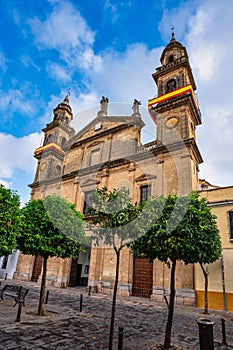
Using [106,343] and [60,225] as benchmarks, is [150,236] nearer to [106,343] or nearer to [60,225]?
[106,343]

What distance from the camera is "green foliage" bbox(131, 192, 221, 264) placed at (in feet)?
18.5

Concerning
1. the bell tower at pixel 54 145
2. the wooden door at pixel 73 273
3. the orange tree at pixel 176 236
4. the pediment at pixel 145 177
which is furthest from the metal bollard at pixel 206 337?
the bell tower at pixel 54 145

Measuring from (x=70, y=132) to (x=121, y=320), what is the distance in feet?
80.0

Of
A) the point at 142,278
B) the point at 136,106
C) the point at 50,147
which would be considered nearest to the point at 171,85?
the point at 136,106

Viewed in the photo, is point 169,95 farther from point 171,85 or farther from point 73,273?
point 73,273

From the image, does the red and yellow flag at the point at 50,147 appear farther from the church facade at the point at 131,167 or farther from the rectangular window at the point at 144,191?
the rectangular window at the point at 144,191

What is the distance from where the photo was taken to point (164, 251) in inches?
229

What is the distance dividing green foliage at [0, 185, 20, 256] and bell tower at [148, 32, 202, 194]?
10.5m

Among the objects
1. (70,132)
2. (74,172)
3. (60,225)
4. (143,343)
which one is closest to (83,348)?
(143,343)

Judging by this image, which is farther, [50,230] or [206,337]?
[50,230]

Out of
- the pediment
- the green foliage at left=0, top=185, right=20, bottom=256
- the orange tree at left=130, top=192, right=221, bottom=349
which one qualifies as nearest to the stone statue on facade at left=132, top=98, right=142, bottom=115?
the pediment

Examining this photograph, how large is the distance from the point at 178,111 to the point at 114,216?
572 inches

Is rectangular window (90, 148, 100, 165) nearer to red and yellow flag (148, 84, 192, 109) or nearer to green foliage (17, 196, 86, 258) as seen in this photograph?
red and yellow flag (148, 84, 192, 109)

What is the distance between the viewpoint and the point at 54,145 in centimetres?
2648
